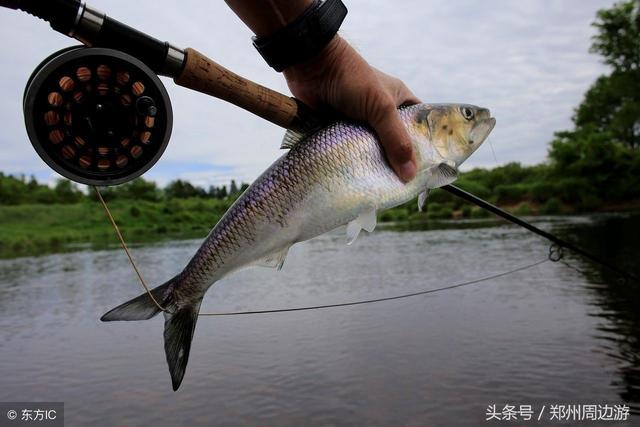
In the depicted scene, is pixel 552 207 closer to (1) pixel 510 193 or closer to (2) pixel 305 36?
(1) pixel 510 193

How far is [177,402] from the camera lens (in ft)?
29.6

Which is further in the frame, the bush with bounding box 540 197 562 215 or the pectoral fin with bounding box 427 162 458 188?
the bush with bounding box 540 197 562 215

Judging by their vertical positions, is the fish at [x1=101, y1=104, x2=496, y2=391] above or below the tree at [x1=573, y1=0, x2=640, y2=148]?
below

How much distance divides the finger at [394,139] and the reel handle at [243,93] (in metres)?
0.31

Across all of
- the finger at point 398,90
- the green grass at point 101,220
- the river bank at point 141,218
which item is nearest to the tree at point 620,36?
the river bank at point 141,218

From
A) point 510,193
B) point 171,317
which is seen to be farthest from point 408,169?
point 510,193

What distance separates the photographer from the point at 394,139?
1947 mm

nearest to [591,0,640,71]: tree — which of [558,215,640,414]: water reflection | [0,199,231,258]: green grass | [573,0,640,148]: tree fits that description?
[573,0,640,148]: tree

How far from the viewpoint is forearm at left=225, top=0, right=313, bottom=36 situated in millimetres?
1961

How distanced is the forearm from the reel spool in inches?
15.0

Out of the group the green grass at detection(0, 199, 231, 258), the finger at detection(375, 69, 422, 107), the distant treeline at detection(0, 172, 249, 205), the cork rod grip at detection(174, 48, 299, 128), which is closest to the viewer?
the cork rod grip at detection(174, 48, 299, 128)

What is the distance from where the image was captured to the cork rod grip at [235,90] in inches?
85.0

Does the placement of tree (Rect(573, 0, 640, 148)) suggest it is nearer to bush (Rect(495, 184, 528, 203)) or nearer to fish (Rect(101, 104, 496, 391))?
bush (Rect(495, 184, 528, 203))

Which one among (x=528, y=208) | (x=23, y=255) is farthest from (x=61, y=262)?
(x=528, y=208)
